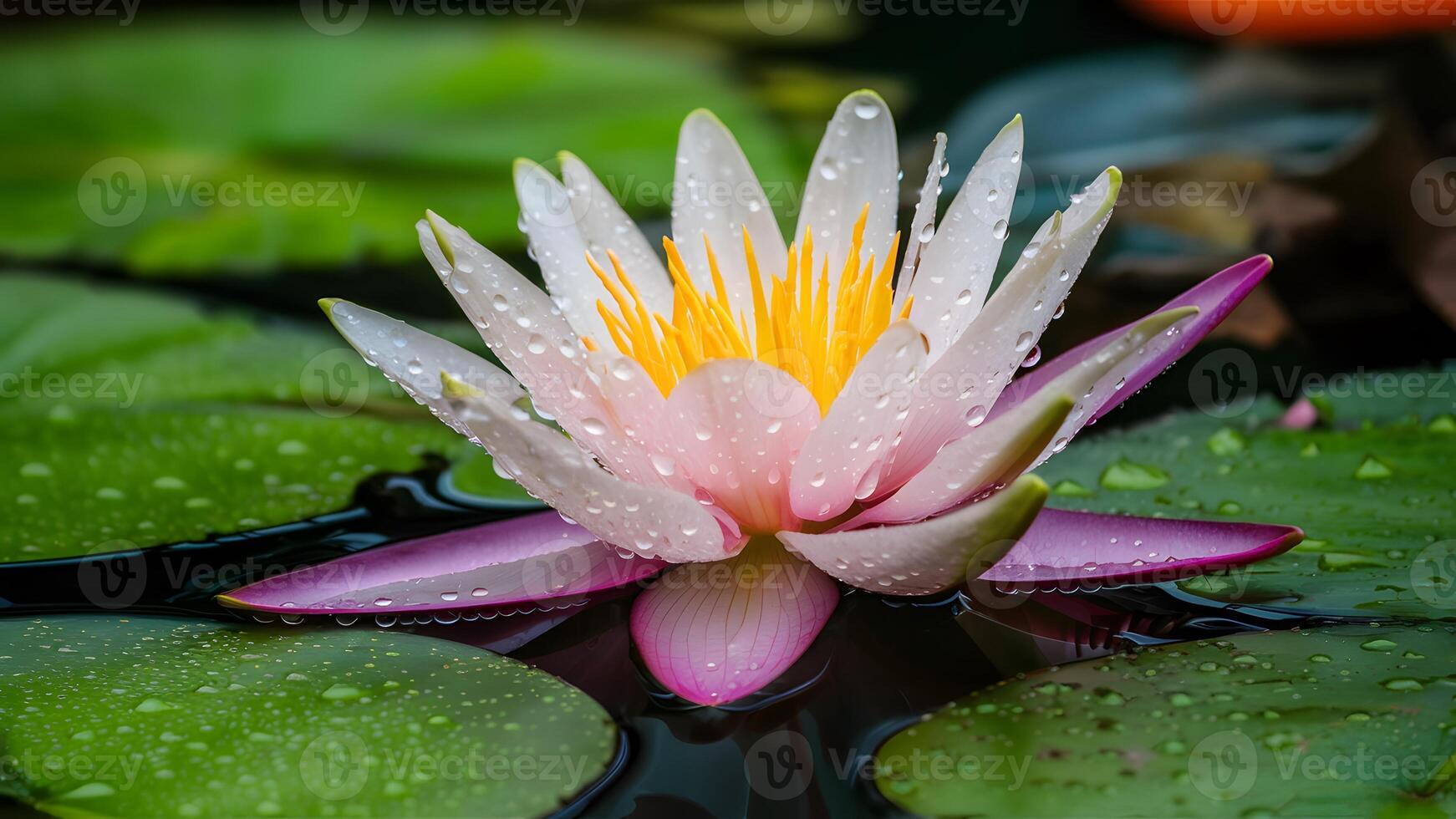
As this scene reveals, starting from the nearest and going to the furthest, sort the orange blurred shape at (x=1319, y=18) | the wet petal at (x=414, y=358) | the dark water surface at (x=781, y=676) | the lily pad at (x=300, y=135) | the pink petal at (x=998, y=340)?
the dark water surface at (x=781, y=676)
the pink petal at (x=998, y=340)
the wet petal at (x=414, y=358)
the lily pad at (x=300, y=135)
the orange blurred shape at (x=1319, y=18)

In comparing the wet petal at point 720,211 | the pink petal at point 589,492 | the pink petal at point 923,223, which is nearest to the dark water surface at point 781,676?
A: the pink petal at point 589,492

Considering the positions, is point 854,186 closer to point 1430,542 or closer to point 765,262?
point 765,262

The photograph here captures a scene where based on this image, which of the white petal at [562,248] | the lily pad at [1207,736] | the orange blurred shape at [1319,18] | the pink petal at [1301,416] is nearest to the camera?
the lily pad at [1207,736]

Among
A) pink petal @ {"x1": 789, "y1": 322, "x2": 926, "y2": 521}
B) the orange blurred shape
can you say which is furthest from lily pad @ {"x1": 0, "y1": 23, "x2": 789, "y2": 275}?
the orange blurred shape

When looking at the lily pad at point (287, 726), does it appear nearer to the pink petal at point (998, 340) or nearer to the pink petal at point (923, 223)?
the pink petal at point (998, 340)

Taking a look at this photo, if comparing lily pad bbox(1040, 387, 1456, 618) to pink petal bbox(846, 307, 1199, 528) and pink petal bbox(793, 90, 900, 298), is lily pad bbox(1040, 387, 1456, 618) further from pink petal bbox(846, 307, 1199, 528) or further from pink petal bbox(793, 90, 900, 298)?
pink petal bbox(793, 90, 900, 298)
